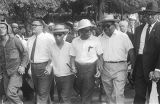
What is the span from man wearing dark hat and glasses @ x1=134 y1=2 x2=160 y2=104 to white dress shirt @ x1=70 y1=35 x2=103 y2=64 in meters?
0.78

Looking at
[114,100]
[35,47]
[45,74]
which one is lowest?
[114,100]

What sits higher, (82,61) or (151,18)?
(151,18)

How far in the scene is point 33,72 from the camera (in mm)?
6656

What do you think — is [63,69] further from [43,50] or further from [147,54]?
[147,54]

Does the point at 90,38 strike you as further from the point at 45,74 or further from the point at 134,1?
the point at 134,1

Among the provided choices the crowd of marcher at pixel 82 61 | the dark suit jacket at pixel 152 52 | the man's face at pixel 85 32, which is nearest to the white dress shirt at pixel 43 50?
the crowd of marcher at pixel 82 61

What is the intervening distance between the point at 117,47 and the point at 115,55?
0.16 metres

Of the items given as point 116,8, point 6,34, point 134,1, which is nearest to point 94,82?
point 6,34

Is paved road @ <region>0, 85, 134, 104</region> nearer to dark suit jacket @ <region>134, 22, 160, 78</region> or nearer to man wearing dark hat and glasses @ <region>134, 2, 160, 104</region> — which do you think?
man wearing dark hat and glasses @ <region>134, 2, 160, 104</region>

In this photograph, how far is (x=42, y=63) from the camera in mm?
6574

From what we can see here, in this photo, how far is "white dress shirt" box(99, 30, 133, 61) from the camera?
20.5 ft

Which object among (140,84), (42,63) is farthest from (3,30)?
(140,84)

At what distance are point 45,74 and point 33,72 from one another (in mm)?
286

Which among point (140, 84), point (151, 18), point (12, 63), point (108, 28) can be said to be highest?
point (151, 18)
